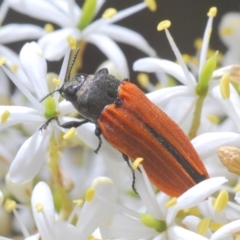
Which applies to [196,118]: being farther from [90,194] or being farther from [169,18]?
[169,18]

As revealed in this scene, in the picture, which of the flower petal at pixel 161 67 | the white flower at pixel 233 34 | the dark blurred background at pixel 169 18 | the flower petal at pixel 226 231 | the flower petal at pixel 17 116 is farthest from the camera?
the dark blurred background at pixel 169 18

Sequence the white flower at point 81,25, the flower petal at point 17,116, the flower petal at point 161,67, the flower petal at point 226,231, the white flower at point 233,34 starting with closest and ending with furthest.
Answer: the flower petal at point 226,231
the flower petal at point 17,116
the flower petal at point 161,67
the white flower at point 81,25
the white flower at point 233,34

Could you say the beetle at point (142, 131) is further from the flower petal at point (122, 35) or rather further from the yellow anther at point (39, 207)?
the flower petal at point (122, 35)

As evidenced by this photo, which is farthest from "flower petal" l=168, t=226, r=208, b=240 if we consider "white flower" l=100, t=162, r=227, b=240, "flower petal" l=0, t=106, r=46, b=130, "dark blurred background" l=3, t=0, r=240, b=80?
"dark blurred background" l=3, t=0, r=240, b=80

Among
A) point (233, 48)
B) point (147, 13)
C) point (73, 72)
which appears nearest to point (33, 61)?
point (73, 72)

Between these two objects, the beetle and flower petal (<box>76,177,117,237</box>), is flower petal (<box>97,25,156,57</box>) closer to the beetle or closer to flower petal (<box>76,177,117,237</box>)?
the beetle

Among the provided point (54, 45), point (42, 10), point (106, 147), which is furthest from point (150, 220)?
point (42, 10)

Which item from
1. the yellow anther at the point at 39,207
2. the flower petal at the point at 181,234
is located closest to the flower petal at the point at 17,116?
the yellow anther at the point at 39,207
